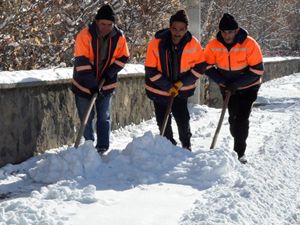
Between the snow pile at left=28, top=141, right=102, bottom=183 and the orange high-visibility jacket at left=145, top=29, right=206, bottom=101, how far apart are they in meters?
1.30

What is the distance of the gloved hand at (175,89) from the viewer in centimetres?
712

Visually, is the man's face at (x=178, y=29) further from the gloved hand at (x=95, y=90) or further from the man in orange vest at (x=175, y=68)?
the gloved hand at (x=95, y=90)

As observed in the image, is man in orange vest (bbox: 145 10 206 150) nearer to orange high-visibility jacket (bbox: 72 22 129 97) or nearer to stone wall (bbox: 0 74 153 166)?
orange high-visibility jacket (bbox: 72 22 129 97)

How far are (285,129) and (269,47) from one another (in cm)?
2555

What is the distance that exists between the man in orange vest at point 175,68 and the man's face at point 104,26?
571 mm

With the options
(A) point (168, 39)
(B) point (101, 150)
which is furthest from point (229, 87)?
(B) point (101, 150)

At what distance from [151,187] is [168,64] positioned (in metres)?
1.84

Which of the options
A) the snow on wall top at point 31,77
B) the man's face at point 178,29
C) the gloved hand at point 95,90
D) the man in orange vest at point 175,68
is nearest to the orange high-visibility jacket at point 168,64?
the man in orange vest at point 175,68

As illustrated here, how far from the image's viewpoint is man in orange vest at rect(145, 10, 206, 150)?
7.11 metres

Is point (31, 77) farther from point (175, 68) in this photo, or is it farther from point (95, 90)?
point (175, 68)

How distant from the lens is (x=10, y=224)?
177 inches

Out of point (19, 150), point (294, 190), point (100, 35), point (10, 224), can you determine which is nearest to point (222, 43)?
point (100, 35)

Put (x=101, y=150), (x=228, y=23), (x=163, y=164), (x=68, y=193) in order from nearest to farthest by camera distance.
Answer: (x=68, y=193) < (x=163, y=164) < (x=228, y=23) < (x=101, y=150)

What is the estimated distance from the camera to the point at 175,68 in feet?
23.8
